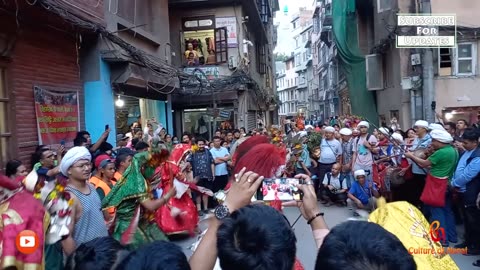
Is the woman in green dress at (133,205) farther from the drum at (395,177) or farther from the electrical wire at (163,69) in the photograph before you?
the drum at (395,177)

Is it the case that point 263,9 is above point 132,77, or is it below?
above

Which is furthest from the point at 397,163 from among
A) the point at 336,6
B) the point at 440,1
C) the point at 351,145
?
the point at 336,6

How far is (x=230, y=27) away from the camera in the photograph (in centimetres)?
1823

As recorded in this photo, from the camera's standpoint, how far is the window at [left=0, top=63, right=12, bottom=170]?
23.8 ft

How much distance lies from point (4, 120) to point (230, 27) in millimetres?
12078

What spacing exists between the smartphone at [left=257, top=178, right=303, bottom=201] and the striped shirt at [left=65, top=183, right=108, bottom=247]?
1.43 metres

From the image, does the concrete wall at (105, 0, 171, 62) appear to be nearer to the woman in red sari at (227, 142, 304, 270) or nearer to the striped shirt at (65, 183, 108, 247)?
the striped shirt at (65, 183, 108, 247)

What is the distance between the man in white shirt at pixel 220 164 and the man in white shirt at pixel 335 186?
7.20 feet

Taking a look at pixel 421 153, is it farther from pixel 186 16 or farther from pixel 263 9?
pixel 263 9

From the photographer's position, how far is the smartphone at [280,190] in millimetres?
2732

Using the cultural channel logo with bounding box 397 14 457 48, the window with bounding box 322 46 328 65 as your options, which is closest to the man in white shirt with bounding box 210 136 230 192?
the cultural channel logo with bounding box 397 14 457 48

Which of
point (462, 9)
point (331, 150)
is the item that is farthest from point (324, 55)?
point (331, 150)

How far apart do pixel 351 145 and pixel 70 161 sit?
23.8 ft

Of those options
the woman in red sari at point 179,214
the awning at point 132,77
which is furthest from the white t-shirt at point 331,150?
the awning at point 132,77
